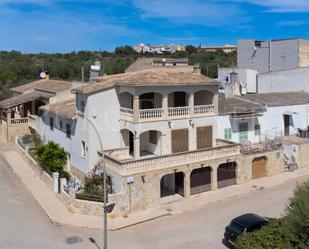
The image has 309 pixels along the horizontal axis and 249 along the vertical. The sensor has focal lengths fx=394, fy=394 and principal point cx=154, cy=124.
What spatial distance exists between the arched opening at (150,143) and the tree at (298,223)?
15.5 metres

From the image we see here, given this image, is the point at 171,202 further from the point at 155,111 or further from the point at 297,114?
the point at 297,114

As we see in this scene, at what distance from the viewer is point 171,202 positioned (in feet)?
86.7

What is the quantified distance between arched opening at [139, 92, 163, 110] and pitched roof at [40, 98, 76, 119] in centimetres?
541

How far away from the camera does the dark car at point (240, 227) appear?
64.7ft

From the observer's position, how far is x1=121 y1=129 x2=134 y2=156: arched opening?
29.5 metres

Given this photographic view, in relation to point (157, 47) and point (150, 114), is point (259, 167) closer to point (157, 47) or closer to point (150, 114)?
point (150, 114)

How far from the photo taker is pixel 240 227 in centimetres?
1995

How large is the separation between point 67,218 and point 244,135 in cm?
1793

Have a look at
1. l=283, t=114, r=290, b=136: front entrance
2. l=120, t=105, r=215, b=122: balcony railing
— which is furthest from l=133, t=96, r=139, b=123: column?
l=283, t=114, r=290, b=136: front entrance

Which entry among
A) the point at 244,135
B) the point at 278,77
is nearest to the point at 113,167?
the point at 244,135

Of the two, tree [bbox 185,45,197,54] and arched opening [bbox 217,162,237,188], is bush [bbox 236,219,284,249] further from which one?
tree [bbox 185,45,197,54]

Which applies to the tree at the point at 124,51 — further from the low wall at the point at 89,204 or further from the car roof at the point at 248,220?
the car roof at the point at 248,220

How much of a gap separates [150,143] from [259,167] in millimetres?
9068

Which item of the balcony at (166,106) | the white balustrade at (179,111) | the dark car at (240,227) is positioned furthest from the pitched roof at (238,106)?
the dark car at (240,227)
